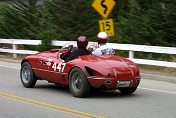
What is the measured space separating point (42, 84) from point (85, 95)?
3035mm

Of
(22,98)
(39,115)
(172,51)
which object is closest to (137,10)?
(172,51)

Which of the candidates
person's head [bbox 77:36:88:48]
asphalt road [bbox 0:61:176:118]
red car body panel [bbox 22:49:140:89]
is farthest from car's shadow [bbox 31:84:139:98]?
person's head [bbox 77:36:88:48]

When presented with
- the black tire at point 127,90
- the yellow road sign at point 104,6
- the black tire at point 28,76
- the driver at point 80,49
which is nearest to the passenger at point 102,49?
the driver at point 80,49

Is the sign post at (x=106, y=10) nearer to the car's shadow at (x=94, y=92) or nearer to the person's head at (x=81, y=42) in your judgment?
the car's shadow at (x=94, y=92)

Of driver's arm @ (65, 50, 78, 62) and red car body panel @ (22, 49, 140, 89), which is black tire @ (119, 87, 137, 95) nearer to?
red car body panel @ (22, 49, 140, 89)

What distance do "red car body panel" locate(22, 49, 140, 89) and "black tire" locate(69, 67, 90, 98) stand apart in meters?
0.10

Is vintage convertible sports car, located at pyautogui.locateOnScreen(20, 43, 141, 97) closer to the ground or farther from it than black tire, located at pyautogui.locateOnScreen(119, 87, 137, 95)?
farther from it

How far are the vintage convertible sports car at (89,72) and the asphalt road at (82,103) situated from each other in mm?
315

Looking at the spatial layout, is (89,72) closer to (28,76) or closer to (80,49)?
(80,49)

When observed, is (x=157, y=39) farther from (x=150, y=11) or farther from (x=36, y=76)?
(x=36, y=76)

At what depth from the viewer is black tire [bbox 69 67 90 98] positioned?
8070 millimetres

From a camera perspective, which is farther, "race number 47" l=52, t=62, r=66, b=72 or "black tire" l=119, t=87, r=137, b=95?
"race number 47" l=52, t=62, r=66, b=72

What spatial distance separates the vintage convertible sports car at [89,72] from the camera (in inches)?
313

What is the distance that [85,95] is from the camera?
824 cm
